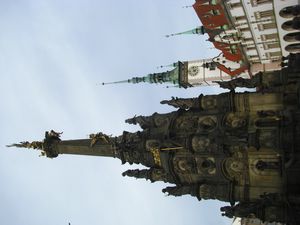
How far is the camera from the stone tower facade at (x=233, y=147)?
15938 mm

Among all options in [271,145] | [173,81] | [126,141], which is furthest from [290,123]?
[173,81]

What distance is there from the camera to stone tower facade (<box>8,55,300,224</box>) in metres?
15.9

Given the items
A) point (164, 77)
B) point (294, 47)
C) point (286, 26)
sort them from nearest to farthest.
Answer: point (286, 26) → point (294, 47) → point (164, 77)

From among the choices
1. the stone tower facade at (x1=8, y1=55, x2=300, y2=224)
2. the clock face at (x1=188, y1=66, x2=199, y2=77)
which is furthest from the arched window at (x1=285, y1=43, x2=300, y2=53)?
the stone tower facade at (x1=8, y1=55, x2=300, y2=224)

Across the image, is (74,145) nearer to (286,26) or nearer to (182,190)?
(182,190)

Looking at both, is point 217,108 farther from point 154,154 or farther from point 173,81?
point 173,81

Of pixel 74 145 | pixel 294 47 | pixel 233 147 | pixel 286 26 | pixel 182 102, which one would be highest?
pixel 286 26

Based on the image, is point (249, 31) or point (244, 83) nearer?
point (244, 83)

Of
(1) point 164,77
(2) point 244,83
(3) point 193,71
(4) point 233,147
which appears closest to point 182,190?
(4) point 233,147

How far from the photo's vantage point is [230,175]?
17.5 meters

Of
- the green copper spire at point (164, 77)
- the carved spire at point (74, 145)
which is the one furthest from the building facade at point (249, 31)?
the carved spire at point (74, 145)

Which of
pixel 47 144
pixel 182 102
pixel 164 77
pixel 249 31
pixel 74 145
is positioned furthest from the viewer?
pixel 164 77

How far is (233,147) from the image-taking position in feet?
56.2

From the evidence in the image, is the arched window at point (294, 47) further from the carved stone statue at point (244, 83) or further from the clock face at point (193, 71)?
the carved stone statue at point (244, 83)
